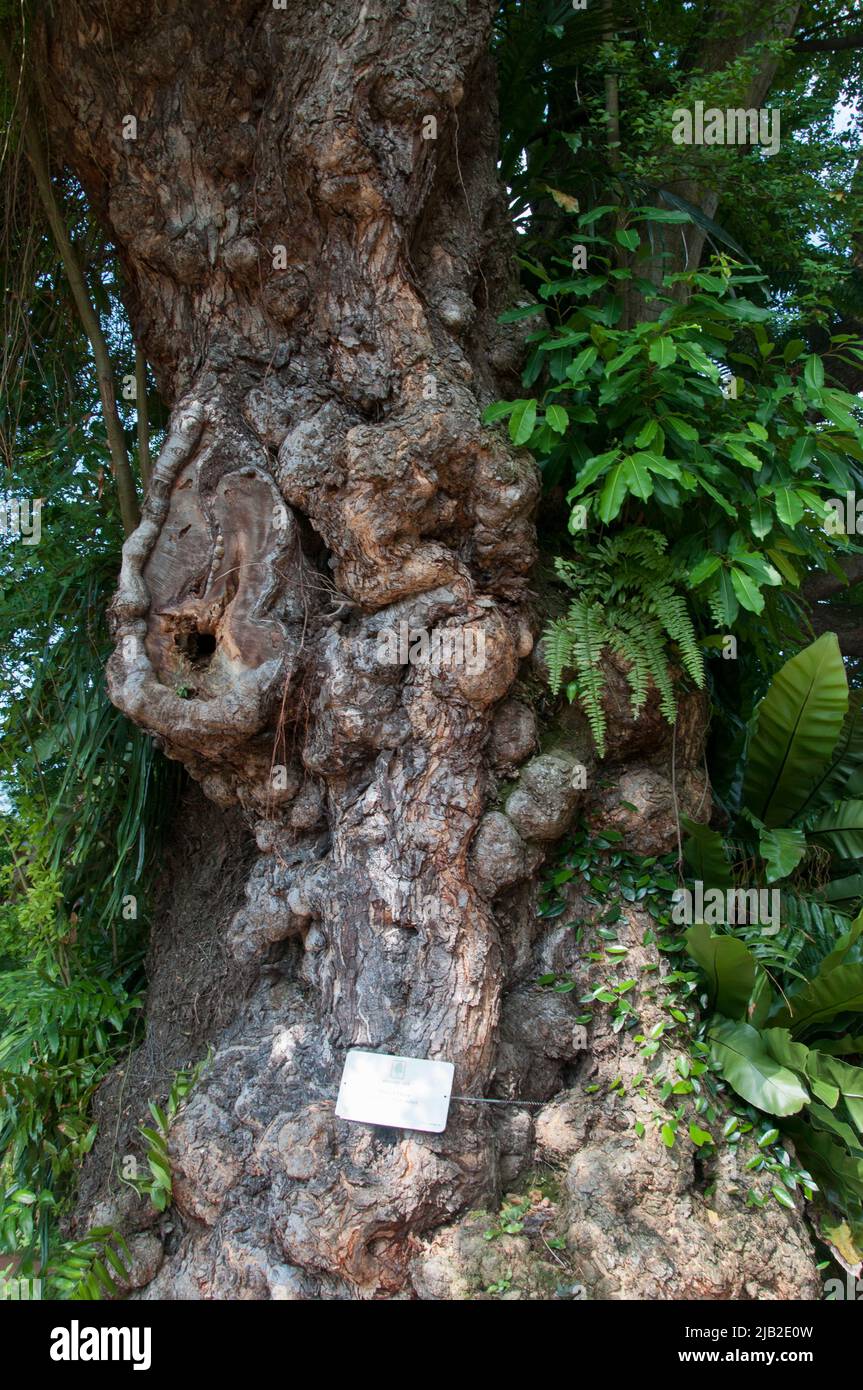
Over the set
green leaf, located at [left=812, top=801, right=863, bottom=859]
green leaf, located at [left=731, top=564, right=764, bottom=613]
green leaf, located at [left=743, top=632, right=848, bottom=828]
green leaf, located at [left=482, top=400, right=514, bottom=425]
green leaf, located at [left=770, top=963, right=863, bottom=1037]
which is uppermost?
green leaf, located at [left=482, top=400, right=514, bottom=425]

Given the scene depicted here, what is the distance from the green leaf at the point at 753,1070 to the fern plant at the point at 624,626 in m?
0.98

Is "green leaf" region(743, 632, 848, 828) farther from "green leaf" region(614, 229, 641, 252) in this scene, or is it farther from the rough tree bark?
"green leaf" region(614, 229, 641, 252)

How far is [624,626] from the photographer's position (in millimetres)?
3127

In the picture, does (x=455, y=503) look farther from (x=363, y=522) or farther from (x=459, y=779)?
(x=459, y=779)

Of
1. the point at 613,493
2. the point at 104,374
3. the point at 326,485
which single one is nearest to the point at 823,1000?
the point at 613,493

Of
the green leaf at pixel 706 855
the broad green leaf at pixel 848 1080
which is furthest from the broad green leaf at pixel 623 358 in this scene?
the broad green leaf at pixel 848 1080

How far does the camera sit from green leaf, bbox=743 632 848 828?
3.47 metres

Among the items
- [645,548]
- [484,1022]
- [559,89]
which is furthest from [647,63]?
[484,1022]

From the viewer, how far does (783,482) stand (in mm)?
3158

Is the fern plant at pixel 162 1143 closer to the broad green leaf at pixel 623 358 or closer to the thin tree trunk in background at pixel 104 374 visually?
the thin tree trunk in background at pixel 104 374

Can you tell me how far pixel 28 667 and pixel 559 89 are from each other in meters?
3.45

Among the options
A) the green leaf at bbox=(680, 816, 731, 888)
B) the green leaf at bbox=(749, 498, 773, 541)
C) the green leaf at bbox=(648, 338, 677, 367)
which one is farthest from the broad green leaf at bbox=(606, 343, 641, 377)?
the green leaf at bbox=(680, 816, 731, 888)

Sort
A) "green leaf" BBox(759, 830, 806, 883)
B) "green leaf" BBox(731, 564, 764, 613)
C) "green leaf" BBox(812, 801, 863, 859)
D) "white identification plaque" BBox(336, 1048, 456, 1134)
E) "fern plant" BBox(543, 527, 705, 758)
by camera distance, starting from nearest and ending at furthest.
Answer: "white identification plaque" BBox(336, 1048, 456, 1134) < "green leaf" BBox(731, 564, 764, 613) < "fern plant" BBox(543, 527, 705, 758) < "green leaf" BBox(759, 830, 806, 883) < "green leaf" BBox(812, 801, 863, 859)

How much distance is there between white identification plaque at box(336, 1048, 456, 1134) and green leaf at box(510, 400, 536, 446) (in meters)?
1.94
